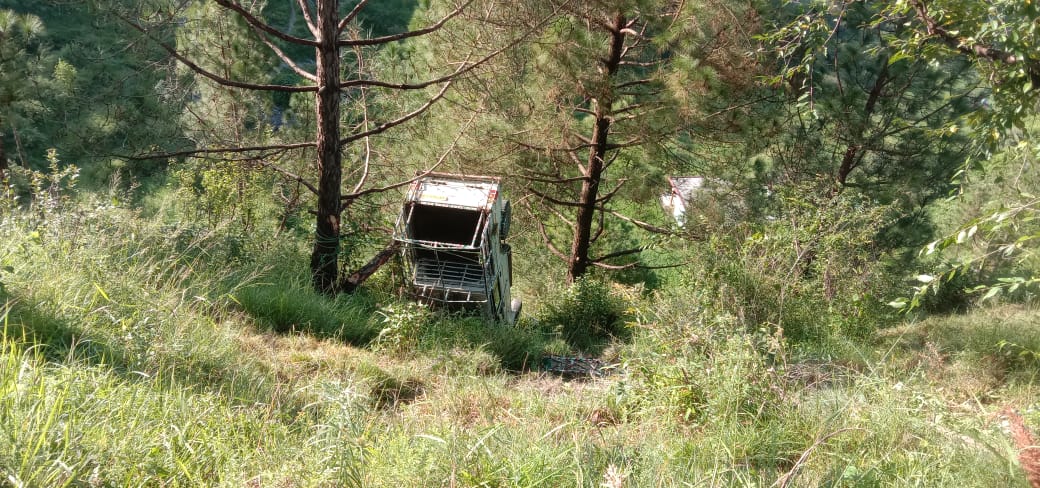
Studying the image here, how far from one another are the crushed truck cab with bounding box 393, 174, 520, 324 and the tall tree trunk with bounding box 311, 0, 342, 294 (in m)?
0.83

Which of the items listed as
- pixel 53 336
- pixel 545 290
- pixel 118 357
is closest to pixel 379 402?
pixel 118 357

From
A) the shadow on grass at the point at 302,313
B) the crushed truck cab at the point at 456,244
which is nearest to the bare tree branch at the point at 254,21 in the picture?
the shadow on grass at the point at 302,313

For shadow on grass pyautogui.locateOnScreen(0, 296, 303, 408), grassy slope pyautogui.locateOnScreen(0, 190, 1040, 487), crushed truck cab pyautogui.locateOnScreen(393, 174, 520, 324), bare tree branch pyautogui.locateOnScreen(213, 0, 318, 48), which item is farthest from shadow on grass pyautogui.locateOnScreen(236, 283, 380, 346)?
bare tree branch pyautogui.locateOnScreen(213, 0, 318, 48)

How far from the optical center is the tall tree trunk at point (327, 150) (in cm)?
662

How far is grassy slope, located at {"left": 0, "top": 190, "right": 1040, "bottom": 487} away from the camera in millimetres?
2672

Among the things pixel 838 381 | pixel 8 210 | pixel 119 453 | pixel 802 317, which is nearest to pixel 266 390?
pixel 119 453

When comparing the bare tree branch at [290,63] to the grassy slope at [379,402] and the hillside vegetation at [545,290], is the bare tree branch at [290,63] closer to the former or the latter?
the hillside vegetation at [545,290]

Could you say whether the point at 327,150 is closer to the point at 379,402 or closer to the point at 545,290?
the point at 379,402

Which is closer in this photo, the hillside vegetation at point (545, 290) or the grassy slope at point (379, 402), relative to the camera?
the grassy slope at point (379, 402)

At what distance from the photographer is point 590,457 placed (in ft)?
9.00

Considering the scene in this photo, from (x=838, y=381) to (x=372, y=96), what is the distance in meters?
8.97

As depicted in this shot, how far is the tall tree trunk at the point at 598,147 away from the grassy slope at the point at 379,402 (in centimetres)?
554

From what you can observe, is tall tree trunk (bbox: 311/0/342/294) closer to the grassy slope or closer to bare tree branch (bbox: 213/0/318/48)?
bare tree branch (bbox: 213/0/318/48)

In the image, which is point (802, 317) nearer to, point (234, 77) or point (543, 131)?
point (543, 131)
